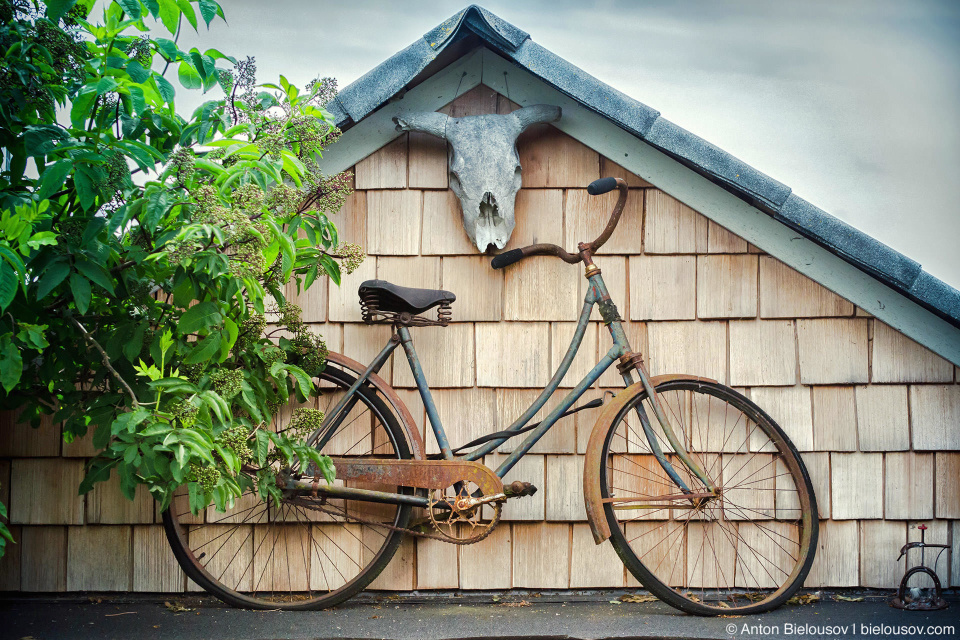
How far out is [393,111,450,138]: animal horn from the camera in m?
2.64

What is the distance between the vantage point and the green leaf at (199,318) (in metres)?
1.86

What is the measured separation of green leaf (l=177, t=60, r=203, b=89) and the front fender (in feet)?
5.79

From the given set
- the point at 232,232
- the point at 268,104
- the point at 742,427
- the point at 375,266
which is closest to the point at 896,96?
the point at 742,427

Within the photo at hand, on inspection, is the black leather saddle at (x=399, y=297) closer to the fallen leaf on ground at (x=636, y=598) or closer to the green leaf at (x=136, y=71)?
the green leaf at (x=136, y=71)

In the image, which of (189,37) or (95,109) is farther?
(189,37)

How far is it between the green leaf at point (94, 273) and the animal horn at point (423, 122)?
1.34 meters

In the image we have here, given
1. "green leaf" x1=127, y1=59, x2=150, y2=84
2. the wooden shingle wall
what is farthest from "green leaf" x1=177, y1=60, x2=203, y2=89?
the wooden shingle wall

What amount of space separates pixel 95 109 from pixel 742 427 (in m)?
2.62

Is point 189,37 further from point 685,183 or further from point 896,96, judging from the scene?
point 896,96

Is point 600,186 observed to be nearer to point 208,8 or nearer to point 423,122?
point 423,122

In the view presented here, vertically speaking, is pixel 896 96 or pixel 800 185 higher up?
pixel 896 96

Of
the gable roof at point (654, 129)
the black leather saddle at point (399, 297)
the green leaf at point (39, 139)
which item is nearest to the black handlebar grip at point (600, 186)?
the gable roof at point (654, 129)

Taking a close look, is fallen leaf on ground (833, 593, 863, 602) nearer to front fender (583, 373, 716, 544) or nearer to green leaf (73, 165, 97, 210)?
front fender (583, 373, 716, 544)

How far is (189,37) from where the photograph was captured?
11.7ft
